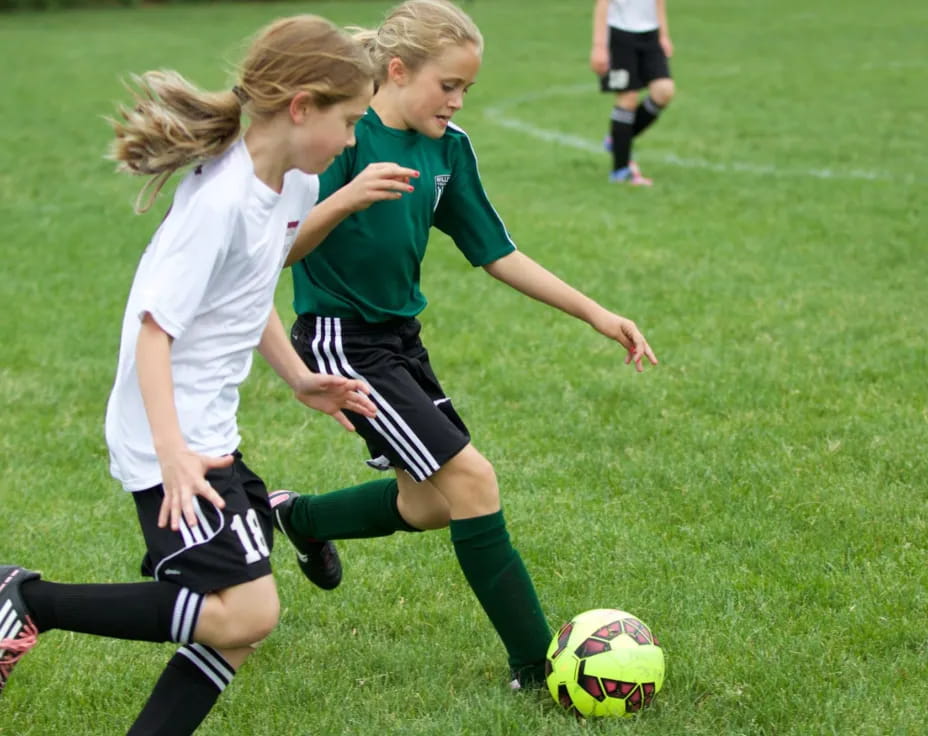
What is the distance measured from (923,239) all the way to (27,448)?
206 inches

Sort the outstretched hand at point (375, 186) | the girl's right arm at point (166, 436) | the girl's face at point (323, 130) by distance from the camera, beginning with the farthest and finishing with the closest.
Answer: the outstretched hand at point (375, 186) < the girl's face at point (323, 130) < the girl's right arm at point (166, 436)

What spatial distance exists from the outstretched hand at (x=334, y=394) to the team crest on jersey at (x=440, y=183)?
0.59m

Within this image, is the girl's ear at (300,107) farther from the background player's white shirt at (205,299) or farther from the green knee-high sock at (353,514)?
the green knee-high sock at (353,514)

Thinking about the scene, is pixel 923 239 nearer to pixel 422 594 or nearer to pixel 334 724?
pixel 422 594

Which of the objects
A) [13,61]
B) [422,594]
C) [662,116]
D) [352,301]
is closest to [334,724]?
[422,594]

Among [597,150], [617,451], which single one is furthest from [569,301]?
[597,150]

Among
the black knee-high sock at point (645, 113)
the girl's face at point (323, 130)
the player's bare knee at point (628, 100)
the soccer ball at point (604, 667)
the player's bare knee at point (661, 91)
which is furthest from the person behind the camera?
the black knee-high sock at point (645, 113)

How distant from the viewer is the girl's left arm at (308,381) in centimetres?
298

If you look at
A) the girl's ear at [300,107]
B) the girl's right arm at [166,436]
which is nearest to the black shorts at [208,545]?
the girl's right arm at [166,436]

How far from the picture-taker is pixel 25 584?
2.85 meters

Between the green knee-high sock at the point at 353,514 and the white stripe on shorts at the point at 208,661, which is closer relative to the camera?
the white stripe on shorts at the point at 208,661

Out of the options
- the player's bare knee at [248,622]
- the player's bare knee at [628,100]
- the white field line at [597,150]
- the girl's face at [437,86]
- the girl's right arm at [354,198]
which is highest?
the girl's face at [437,86]

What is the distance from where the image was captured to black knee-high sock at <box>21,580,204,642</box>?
8.86 ft

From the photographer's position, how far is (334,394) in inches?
118
